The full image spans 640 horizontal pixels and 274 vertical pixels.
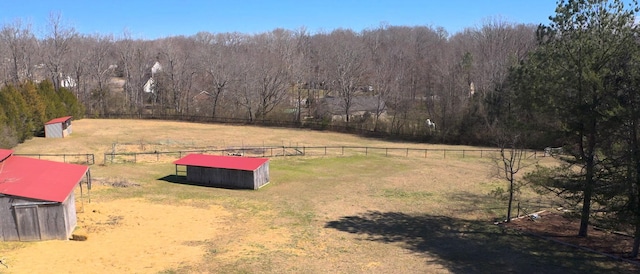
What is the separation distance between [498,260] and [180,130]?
51.2 meters

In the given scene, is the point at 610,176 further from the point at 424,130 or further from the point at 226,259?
the point at 424,130

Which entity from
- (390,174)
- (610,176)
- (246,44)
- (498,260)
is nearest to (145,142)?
(390,174)

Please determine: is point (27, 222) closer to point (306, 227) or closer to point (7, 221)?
point (7, 221)

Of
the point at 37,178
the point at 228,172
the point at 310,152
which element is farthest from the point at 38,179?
the point at 310,152

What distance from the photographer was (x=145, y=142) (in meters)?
49.4

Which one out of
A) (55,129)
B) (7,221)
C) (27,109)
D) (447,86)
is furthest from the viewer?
(447,86)

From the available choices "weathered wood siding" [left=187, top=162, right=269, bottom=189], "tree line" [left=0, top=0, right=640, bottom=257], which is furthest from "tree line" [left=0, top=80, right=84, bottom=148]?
"weathered wood siding" [left=187, top=162, right=269, bottom=189]

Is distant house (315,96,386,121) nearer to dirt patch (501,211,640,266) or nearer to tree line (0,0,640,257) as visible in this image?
tree line (0,0,640,257)

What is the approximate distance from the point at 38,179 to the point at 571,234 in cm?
2616

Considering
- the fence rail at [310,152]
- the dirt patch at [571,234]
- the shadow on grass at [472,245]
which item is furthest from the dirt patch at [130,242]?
the dirt patch at [571,234]

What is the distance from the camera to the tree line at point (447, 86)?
1806 centimetres

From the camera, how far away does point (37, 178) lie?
21281 millimetres

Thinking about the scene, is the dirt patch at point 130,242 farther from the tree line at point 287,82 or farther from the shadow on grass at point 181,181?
the tree line at point 287,82

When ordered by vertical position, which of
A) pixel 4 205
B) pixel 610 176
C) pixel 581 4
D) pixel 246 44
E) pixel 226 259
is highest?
pixel 246 44
